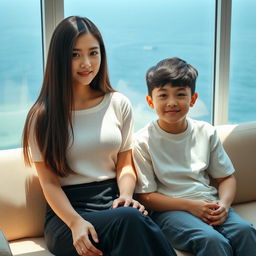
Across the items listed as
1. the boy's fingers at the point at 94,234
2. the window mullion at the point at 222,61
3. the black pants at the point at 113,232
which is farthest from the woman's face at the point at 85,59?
the window mullion at the point at 222,61

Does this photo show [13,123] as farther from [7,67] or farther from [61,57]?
[61,57]

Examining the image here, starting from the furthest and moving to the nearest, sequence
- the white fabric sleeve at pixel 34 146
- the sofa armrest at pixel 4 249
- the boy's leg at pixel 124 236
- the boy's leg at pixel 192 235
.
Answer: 1. the white fabric sleeve at pixel 34 146
2. the boy's leg at pixel 192 235
3. the boy's leg at pixel 124 236
4. the sofa armrest at pixel 4 249

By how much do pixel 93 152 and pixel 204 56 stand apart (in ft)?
3.42

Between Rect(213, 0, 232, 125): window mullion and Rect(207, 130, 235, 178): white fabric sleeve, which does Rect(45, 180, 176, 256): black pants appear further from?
Rect(213, 0, 232, 125): window mullion

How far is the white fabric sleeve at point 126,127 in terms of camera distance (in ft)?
7.69

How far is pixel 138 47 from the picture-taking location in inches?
110

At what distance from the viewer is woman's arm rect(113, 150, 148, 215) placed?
2.16 meters

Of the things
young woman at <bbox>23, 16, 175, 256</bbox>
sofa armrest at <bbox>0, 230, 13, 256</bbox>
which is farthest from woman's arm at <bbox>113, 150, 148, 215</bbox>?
sofa armrest at <bbox>0, 230, 13, 256</bbox>

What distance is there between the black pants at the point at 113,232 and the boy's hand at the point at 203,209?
0.90 feet

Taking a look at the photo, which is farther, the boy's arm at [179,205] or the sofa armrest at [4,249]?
the boy's arm at [179,205]

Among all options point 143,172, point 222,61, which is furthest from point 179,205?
point 222,61

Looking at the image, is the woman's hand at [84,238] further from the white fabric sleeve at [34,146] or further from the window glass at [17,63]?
the window glass at [17,63]

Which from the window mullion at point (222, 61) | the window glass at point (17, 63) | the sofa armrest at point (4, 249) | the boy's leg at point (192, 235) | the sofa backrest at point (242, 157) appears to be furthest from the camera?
the window mullion at point (222, 61)

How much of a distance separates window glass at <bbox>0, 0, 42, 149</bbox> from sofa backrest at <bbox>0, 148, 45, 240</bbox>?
0.32 meters
